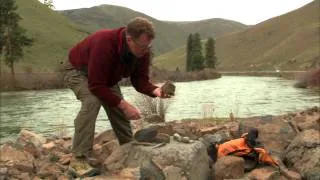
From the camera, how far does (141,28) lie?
5559 mm

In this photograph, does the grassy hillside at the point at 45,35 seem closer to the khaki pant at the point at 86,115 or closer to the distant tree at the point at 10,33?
the distant tree at the point at 10,33

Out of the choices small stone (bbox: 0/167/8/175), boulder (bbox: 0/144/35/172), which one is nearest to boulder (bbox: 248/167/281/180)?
boulder (bbox: 0/144/35/172)

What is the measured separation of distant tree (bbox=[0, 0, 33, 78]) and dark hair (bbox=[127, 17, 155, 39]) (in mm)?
55373

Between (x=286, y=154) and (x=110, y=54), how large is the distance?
3.12 m

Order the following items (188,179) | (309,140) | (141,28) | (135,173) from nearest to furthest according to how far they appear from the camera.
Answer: (141,28)
(188,179)
(135,173)
(309,140)

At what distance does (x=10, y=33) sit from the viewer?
61719 mm

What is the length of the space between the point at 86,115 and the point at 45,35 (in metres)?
96.2

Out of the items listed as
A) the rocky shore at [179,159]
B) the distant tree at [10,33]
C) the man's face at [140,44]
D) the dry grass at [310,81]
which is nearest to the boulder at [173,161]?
the rocky shore at [179,159]

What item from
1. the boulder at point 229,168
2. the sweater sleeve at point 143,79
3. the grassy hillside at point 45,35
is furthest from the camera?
the grassy hillside at point 45,35

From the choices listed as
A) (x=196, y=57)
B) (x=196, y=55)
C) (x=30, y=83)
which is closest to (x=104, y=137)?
(x=30, y=83)

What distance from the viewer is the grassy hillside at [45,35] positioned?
86306 millimetres

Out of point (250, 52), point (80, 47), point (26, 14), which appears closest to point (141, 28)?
point (80, 47)

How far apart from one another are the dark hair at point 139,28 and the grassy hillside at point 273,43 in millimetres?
131846

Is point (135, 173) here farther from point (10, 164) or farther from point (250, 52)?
point (250, 52)
